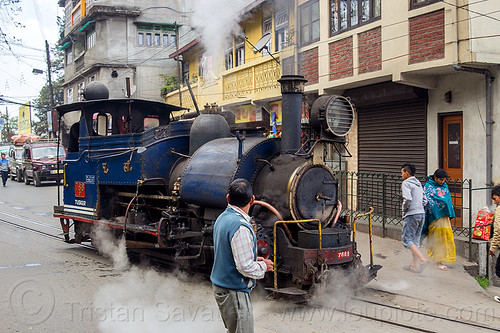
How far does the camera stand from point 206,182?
20.3ft

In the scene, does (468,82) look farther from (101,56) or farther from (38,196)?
(101,56)

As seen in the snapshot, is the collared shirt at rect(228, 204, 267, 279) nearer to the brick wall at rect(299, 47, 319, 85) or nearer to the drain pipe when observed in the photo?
the drain pipe

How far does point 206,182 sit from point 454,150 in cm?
579

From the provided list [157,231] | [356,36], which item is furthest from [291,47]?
[157,231]

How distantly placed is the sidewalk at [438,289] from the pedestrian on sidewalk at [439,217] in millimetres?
306

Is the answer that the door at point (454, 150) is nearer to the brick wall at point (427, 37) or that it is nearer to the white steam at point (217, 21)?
the brick wall at point (427, 37)

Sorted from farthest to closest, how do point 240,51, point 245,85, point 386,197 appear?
point 240,51
point 245,85
point 386,197

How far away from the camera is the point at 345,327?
4879mm

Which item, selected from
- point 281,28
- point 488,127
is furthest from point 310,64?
point 488,127

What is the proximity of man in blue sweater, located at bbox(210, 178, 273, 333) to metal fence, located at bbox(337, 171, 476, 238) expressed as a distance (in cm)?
619

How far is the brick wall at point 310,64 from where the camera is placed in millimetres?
11744

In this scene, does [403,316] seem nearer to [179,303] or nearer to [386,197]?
[179,303]

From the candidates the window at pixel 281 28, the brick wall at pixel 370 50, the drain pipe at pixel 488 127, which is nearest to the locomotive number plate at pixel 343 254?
the drain pipe at pixel 488 127

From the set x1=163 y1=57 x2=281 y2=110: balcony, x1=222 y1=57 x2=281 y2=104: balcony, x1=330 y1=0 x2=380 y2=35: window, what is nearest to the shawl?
x1=330 y1=0 x2=380 y2=35: window
